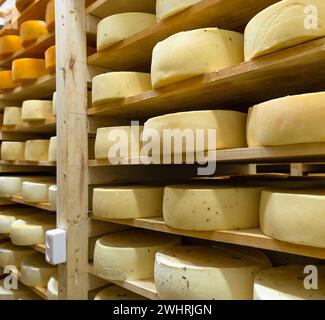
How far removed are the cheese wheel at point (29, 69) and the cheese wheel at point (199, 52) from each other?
105cm

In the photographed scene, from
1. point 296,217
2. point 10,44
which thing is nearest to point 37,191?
point 10,44

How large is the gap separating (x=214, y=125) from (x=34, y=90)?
1.37 meters

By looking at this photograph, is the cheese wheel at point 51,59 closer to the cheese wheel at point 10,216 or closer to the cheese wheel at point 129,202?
the cheese wheel at point 129,202

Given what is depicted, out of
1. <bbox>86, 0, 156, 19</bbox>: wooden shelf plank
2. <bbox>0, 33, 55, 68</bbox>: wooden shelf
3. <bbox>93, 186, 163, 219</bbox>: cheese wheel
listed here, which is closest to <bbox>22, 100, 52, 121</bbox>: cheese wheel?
<bbox>0, 33, 55, 68</bbox>: wooden shelf

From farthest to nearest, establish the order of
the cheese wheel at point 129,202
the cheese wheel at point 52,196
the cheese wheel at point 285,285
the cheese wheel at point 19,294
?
1. the cheese wheel at point 19,294
2. the cheese wheel at point 52,196
3. the cheese wheel at point 129,202
4. the cheese wheel at point 285,285

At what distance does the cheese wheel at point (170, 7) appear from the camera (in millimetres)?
1018

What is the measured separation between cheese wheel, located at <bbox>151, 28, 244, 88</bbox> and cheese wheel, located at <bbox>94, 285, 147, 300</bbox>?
2.94 feet

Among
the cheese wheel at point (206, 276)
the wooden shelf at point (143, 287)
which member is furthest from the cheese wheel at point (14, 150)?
the cheese wheel at point (206, 276)

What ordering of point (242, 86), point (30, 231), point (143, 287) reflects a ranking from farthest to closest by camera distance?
point (30, 231) → point (143, 287) → point (242, 86)

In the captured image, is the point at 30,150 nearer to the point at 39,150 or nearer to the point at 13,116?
the point at 39,150

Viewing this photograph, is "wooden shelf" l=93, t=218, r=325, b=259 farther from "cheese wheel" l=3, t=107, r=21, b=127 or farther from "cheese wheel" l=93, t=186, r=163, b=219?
"cheese wheel" l=3, t=107, r=21, b=127

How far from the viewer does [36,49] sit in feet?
6.15

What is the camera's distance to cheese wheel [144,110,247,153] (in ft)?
3.16

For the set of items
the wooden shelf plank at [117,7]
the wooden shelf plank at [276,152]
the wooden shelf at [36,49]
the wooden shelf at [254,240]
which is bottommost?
the wooden shelf at [254,240]
